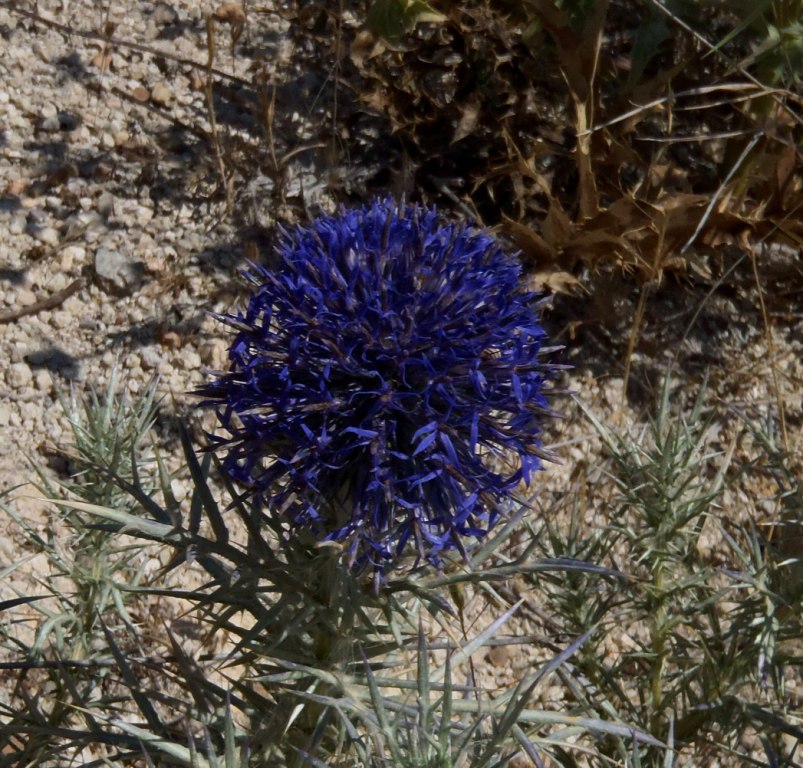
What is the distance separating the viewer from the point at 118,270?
2.82 meters

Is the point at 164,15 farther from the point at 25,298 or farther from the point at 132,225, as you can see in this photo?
the point at 25,298

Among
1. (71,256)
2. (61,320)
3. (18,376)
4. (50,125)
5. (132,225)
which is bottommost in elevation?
(18,376)

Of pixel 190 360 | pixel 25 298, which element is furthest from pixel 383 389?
pixel 25 298

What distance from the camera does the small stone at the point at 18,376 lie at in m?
2.62

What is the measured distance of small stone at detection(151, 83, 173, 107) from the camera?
3127 millimetres

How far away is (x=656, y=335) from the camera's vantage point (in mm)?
2955

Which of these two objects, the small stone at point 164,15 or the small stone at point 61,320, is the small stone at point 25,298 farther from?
the small stone at point 164,15

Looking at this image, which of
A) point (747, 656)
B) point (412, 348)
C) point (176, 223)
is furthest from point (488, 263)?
point (176, 223)

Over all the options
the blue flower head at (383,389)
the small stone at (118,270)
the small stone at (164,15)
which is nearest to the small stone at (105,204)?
the small stone at (118,270)

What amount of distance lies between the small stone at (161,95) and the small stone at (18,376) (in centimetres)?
101

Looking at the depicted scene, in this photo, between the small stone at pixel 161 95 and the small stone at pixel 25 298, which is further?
the small stone at pixel 161 95

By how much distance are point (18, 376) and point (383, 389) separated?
5.51ft

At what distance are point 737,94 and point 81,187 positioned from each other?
2.03 metres

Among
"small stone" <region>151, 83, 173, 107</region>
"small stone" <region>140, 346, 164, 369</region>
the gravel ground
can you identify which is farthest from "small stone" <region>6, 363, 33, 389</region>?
"small stone" <region>151, 83, 173, 107</region>
